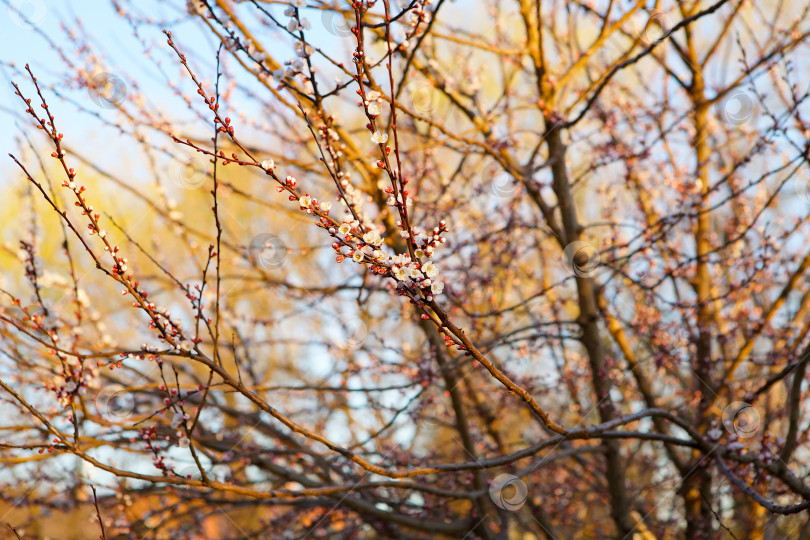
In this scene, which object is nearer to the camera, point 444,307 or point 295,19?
A: point 295,19

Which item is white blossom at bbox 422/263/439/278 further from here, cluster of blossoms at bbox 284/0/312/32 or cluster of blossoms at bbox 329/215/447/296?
cluster of blossoms at bbox 284/0/312/32

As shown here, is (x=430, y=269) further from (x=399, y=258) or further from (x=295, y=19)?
(x=295, y=19)

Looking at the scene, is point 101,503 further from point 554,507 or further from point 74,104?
point 554,507

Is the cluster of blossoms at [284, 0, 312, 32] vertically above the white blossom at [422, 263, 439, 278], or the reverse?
the cluster of blossoms at [284, 0, 312, 32]

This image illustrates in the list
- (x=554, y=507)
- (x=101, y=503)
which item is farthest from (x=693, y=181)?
(x=101, y=503)

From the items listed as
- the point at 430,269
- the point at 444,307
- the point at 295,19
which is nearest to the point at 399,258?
the point at 430,269

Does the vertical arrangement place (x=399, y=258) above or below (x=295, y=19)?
below

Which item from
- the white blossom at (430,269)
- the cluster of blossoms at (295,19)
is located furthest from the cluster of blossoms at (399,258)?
the cluster of blossoms at (295,19)

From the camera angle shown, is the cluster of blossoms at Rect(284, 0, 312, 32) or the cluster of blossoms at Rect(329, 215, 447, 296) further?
the cluster of blossoms at Rect(284, 0, 312, 32)

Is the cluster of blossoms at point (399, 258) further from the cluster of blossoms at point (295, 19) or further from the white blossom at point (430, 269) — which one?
the cluster of blossoms at point (295, 19)

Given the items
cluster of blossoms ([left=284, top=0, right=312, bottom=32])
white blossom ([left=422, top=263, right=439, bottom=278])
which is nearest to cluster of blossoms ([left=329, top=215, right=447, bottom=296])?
white blossom ([left=422, top=263, right=439, bottom=278])

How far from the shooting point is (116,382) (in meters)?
3.82

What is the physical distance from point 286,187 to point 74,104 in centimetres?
195

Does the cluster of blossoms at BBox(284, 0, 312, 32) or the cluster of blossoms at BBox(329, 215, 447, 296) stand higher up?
the cluster of blossoms at BBox(284, 0, 312, 32)
